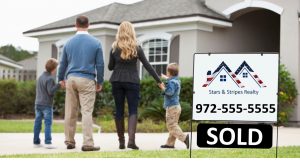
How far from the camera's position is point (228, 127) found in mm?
6383

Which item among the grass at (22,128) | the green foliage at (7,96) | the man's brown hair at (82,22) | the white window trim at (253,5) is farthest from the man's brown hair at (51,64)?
the green foliage at (7,96)

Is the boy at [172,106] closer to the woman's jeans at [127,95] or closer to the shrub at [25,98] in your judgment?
the woman's jeans at [127,95]

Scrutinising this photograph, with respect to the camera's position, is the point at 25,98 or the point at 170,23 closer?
the point at 170,23

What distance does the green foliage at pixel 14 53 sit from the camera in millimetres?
59031

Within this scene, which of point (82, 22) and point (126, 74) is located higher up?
point (82, 22)

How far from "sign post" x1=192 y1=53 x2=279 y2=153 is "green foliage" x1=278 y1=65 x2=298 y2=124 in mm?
10578

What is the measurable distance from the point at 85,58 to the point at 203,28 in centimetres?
1100

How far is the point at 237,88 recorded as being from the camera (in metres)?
6.46

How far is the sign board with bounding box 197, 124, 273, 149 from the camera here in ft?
20.9

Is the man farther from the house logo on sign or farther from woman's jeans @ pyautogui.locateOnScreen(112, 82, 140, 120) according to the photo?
the house logo on sign

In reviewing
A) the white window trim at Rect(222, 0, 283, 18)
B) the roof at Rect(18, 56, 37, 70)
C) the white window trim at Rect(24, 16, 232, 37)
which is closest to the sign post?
the white window trim at Rect(222, 0, 283, 18)

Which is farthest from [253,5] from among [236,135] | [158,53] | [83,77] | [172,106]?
[236,135]

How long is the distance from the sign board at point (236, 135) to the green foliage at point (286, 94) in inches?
419

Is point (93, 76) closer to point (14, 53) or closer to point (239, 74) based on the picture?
point (239, 74)
